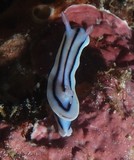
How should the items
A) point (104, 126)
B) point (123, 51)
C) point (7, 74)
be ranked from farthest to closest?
point (7, 74) < point (123, 51) < point (104, 126)

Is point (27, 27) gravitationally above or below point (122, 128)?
above

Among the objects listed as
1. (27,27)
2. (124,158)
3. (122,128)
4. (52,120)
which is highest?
(27,27)

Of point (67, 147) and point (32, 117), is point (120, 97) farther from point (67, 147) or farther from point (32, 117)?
point (32, 117)

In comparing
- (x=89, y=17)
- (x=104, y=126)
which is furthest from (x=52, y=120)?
(x=89, y=17)

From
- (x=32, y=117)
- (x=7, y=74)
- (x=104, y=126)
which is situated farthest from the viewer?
(x=7, y=74)

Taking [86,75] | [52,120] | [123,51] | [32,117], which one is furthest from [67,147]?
[123,51]

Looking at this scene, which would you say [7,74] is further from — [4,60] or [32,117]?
[32,117]

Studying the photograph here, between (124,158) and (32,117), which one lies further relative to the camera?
(32,117)
